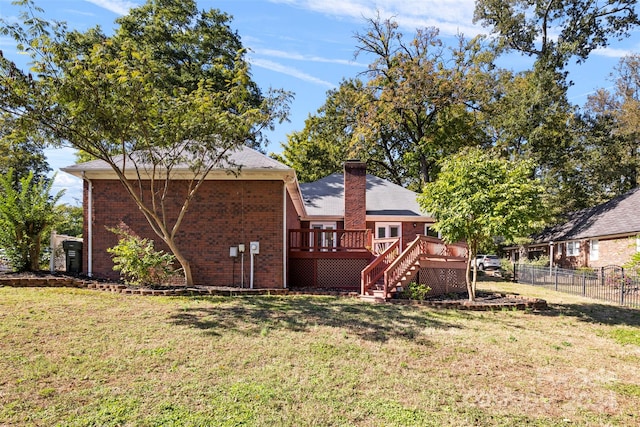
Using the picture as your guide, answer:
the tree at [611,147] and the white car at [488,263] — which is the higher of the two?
the tree at [611,147]

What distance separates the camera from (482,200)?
1116 centimetres

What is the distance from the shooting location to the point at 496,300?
12812mm

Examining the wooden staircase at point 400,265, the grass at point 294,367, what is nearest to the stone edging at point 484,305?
the wooden staircase at point 400,265

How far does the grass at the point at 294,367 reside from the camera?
4.72 meters

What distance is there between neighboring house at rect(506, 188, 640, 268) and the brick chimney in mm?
12805

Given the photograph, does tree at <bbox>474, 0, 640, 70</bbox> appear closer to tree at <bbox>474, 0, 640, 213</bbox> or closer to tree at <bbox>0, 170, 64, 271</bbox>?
tree at <bbox>474, 0, 640, 213</bbox>

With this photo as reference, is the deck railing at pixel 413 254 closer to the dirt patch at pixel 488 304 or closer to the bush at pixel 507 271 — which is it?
the dirt patch at pixel 488 304

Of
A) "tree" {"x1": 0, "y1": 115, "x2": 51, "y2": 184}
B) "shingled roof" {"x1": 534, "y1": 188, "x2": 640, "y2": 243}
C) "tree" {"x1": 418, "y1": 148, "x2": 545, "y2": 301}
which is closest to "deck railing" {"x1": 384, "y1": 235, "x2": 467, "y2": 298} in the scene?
"tree" {"x1": 418, "y1": 148, "x2": 545, "y2": 301}

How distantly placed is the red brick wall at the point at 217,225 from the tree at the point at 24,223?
4.27 ft

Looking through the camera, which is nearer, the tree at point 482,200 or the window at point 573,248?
the tree at point 482,200

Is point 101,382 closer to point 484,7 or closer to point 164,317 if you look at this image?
point 164,317

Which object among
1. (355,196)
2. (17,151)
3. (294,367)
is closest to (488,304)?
(294,367)

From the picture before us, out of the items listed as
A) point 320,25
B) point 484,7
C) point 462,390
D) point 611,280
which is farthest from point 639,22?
point 462,390

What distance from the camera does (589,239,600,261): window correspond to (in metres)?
24.4
